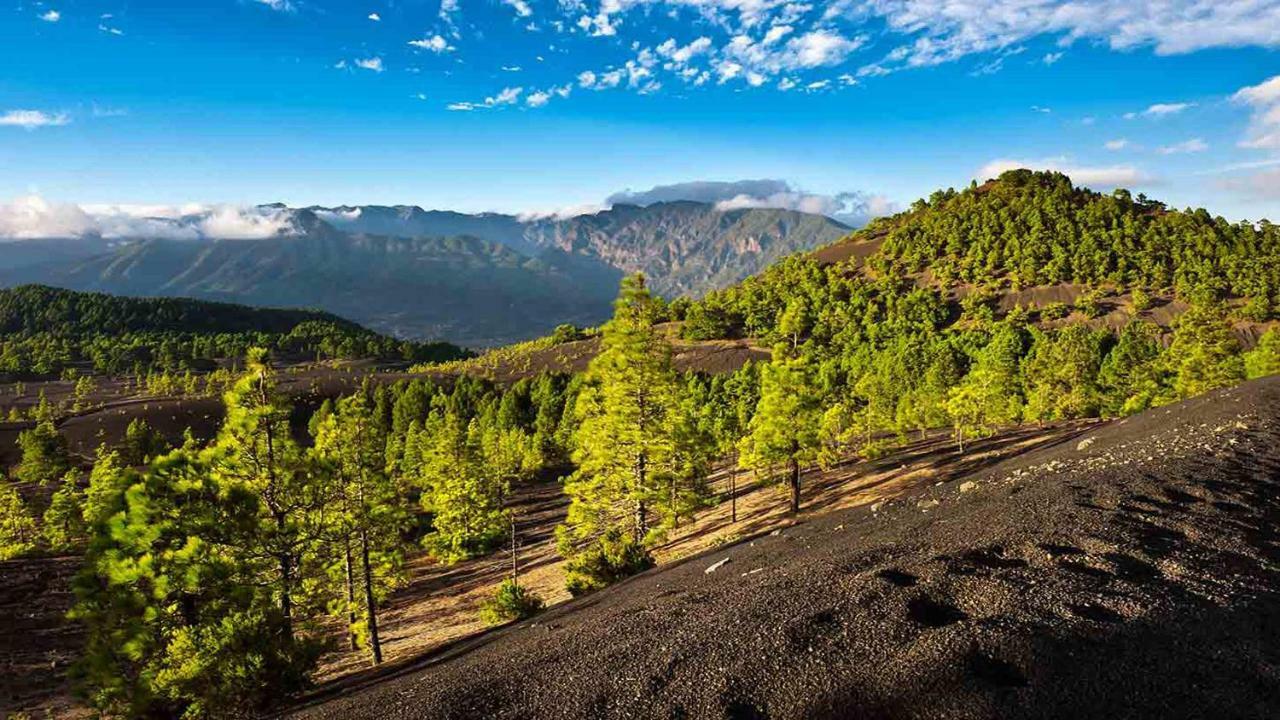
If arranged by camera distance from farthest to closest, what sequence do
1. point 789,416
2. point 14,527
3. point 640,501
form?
point 14,527, point 789,416, point 640,501

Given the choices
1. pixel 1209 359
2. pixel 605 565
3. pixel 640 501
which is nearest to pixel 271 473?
pixel 605 565

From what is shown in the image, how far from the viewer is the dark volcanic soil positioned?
10.1 m

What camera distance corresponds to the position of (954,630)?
1170 cm

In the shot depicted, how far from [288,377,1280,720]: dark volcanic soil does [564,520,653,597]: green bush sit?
650cm

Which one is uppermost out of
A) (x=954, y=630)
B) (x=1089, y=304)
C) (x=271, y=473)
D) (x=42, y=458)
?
(x=271, y=473)

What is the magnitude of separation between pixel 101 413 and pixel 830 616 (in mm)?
185936

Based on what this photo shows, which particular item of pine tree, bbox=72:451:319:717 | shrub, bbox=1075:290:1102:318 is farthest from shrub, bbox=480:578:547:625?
shrub, bbox=1075:290:1102:318

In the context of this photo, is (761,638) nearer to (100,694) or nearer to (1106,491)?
(1106,491)

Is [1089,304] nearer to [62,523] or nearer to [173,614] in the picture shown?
[173,614]

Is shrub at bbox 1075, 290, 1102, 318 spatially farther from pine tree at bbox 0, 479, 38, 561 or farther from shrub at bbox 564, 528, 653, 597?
pine tree at bbox 0, 479, 38, 561

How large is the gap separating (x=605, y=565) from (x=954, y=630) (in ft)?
64.6

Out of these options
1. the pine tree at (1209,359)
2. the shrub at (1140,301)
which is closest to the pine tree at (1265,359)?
the pine tree at (1209,359)

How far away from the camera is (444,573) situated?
5234 centimetres

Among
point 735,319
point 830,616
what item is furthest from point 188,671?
point 735,319
